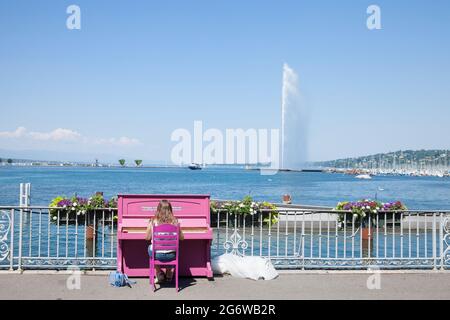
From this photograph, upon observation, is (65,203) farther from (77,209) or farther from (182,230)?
(182,230)

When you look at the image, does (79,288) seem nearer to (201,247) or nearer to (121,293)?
(121,293)

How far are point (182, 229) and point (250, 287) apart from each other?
171cm

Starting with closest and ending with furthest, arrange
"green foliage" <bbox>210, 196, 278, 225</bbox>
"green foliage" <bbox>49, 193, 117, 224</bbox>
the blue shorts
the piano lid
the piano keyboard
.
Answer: the blue shorts
the piano keyboard
the piano lid
"green foliage" <bbox>49, 193, 117, 224</bbox>
"green foliage" <bbox>210, 196, 278, 225</bbox>

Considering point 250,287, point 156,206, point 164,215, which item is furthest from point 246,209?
point 164,215

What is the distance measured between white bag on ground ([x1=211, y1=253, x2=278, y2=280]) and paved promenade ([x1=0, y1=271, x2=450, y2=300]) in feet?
0.64

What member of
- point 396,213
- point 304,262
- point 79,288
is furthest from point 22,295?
point 396,213

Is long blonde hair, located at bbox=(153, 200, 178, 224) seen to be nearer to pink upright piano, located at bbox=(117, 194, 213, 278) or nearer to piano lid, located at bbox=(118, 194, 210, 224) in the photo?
pink upright piano, located at bbox=(117, 194, 213, 278)

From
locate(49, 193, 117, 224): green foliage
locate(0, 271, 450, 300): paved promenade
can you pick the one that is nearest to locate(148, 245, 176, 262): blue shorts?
locate(0, 271, 450, 300): paved promenade

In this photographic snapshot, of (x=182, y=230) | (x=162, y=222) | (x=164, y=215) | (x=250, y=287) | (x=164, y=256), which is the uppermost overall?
(x=164, y=215)

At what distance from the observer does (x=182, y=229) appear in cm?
963

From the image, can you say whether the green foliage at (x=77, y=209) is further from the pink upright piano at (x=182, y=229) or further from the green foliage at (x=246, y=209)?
the green foliage at (x=246, y=209)

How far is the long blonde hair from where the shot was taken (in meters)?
8.93

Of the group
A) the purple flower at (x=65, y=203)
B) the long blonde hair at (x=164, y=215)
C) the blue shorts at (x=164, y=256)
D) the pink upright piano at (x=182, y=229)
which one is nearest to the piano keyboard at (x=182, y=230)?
the pink upright piano at (x=182, y=229)
